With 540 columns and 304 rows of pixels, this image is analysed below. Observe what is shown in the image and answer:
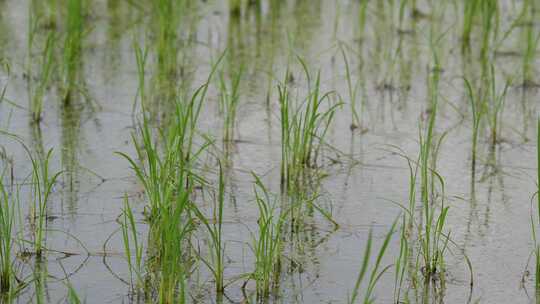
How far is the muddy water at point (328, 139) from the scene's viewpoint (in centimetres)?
251

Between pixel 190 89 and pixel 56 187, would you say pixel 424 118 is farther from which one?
pixel 56 187

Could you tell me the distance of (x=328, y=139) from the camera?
3.53m

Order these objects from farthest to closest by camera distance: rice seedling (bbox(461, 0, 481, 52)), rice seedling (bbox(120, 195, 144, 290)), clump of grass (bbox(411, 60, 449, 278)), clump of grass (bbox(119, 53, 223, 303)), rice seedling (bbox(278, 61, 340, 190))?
rice seedling (bbox(461, 0, 481, 52)) < rice seedling (bbox(278, 61, 340, 190)) < clump of grass (bbox(411, 60, 449, 278)) < rice seedling (bbox(120, 195, 144, 290)) < clump of grass (bbox(119, 53, 223, 303))

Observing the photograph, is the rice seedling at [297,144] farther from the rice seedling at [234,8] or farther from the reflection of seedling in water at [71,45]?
the rice seedling at [234,8]

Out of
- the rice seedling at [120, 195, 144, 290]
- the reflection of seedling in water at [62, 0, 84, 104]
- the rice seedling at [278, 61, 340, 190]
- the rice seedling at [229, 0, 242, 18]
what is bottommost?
the rice seedling at [120, 195, 144, 290]

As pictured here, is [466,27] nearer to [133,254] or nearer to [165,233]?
[133,254]

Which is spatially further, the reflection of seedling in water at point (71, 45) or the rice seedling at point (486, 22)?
the rice seedling at point (486, 22)

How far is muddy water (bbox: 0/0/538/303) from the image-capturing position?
251 cm

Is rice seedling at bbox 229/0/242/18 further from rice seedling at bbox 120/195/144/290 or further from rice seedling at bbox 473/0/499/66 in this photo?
rice seedling at bbox 120/195/144/290

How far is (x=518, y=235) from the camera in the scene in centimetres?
278

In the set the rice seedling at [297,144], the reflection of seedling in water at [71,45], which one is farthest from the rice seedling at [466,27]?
the reflection of seedling in water at [71,45]

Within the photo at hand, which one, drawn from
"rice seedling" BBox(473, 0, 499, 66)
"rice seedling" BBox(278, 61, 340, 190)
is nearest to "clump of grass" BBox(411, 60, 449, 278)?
"rice seedling" BBox(278, 61, 340, 190)

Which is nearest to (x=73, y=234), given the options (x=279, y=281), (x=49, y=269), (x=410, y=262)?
(x=49, y=269)

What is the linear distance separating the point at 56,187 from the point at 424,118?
1.41 meters
